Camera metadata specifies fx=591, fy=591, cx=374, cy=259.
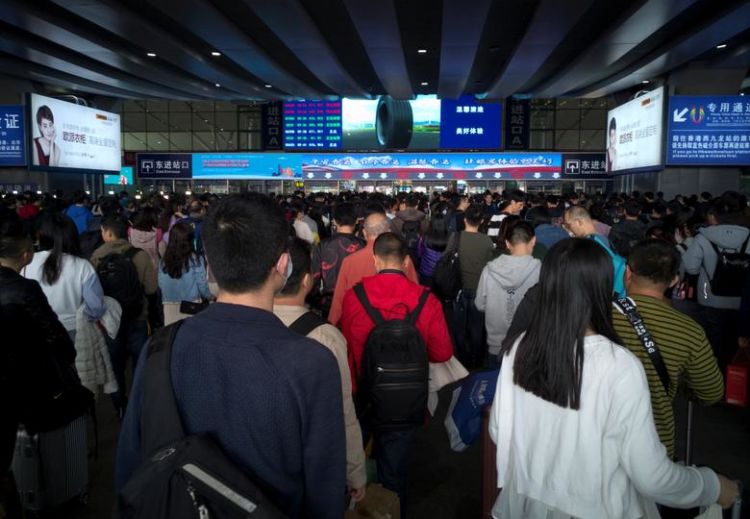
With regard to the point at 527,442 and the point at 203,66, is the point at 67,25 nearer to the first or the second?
the point at 203,66

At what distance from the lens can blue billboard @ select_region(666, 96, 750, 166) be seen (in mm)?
13422

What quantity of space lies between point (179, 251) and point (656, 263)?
4052 millimetres

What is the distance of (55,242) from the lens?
14.1ft

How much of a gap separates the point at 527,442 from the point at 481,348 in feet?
15.2

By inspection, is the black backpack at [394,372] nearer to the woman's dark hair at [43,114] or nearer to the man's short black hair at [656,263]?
the man's short black hair at [656,263]

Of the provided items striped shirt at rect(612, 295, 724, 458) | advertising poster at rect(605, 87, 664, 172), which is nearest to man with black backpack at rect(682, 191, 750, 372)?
striped shirt at rect(612, 295, 724, 458)

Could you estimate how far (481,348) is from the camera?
6.67 m

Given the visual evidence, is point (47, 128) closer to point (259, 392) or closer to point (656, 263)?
point (656, 263)

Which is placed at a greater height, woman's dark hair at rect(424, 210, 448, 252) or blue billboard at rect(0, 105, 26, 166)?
blue billboard at rect(0, 105, 26, 166)

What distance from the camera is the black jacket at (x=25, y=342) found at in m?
2.62

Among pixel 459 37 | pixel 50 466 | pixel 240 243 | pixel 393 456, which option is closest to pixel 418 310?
pixel 393 456

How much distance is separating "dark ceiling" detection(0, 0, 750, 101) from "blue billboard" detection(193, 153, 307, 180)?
3255mm

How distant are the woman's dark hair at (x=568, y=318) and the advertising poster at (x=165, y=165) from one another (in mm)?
22041

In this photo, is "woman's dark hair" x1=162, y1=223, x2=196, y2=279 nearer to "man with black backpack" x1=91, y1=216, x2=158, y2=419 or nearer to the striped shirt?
"man with black backpack" x1=91, y1=216, x2=158, y2=419
